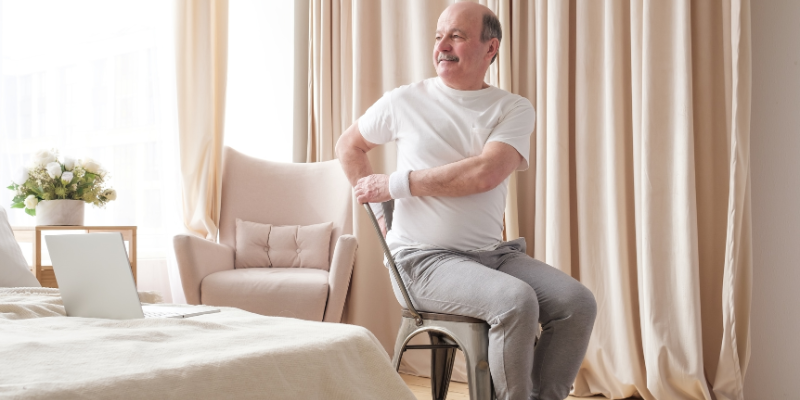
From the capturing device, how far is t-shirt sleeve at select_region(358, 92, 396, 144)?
176 centimetres

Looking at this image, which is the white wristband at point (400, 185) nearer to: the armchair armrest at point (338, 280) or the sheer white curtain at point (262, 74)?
the armchair armrest at point (338, 280)

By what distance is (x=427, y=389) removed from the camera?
268 cm

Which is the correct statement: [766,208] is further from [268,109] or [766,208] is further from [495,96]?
[268,109]

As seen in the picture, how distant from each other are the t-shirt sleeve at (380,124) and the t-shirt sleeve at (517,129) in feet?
0.92

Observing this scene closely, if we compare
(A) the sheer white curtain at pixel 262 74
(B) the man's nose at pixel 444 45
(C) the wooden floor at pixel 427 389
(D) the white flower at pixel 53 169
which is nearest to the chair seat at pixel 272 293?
(C) the wooden floor at pixel 427 389

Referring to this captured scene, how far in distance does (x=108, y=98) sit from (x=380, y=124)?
220 centimetres

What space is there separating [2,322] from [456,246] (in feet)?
3.19

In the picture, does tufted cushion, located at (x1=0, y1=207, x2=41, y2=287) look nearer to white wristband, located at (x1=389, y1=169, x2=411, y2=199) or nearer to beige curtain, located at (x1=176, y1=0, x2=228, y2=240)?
white wristband, located at (x1=389, y1=169, x2=411, y2=199)

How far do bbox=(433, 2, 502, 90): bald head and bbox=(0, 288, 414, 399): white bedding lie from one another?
93 centimetres

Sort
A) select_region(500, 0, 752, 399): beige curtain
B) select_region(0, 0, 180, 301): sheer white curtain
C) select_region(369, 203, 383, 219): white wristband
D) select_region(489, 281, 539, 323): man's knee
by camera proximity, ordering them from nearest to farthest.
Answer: select_region(489, 281, 539, 323): man's knee, select_region(369, 203, 383, 219): white wristband, select_region(500, 0, 752, 399): beige curtain, select_region(0, 0, 180, 301): sheer white curtain

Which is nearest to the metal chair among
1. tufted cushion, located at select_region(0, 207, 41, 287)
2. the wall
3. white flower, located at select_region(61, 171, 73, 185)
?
tufted cushion, located at select_region(0, 207, 41, 287)

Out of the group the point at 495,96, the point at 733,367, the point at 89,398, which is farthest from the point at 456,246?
the point at 733,367

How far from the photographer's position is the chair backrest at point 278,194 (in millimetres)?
3062

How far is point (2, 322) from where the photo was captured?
99cm
